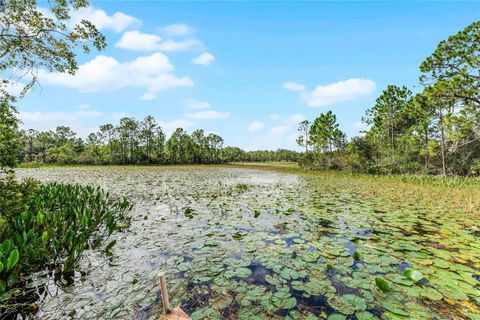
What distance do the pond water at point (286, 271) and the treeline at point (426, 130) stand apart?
1703cm

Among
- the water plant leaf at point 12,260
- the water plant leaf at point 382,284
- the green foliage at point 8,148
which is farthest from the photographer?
the green foliage at point 8,148

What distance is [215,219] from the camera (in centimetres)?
714

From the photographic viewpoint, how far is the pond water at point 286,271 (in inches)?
108

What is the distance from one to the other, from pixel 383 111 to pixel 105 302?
41616 millimetres

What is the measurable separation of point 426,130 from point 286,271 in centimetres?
3949

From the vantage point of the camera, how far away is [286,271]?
3660 mm

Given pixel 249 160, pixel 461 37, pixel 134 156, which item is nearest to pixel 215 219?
pixel 461 37

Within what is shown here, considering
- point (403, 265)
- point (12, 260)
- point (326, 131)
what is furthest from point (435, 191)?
point (326, 131)

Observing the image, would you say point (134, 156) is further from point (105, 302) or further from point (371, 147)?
point (105, 302)

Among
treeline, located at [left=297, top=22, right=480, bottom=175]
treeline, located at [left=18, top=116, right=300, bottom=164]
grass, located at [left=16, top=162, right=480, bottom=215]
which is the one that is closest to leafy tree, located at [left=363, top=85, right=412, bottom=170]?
treeline, located at [left=297, top=22, right=480, bottom=175]

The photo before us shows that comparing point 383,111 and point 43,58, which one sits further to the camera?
point 383,111

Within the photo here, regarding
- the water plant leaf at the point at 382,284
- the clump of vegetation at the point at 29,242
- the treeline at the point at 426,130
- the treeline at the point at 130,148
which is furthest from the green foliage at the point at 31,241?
the treeline at the point at 130,148

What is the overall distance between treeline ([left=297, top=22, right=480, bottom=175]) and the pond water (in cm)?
1703

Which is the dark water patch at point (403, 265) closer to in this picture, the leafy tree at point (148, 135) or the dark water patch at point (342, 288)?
the dark water patch at point (342, 288)
